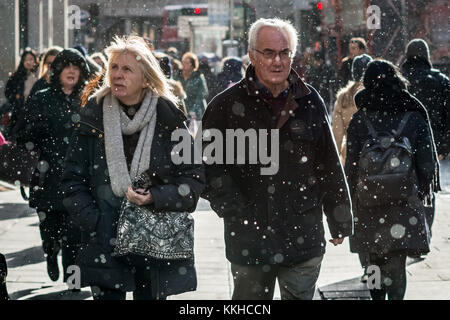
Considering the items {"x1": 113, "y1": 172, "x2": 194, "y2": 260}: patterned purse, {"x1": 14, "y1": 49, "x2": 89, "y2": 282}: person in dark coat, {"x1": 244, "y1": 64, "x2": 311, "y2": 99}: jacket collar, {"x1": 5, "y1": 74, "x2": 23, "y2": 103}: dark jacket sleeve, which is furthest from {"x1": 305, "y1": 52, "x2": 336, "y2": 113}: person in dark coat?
{"x1": 113, "y1": 172, "x2": 194, "y2": 260}: patterned purse

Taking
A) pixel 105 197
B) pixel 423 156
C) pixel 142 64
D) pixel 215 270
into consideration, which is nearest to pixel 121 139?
pixel 105 197

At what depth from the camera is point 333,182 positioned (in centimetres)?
446

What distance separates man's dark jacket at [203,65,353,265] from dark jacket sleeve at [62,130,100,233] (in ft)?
1.91

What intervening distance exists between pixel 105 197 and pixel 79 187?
13 centimetres

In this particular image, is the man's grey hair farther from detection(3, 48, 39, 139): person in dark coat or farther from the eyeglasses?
detection(3, 48, 39, 139): person in dark coat

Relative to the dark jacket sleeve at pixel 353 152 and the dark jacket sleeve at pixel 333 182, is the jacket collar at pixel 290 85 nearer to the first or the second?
the dark jacket sleeve at pixel 333 182

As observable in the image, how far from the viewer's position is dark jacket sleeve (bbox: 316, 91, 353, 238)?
4445 mm

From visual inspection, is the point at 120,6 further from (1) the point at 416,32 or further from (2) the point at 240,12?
(1) the point at 416,32

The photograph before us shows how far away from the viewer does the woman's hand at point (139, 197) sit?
4.21 m

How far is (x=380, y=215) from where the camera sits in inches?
225

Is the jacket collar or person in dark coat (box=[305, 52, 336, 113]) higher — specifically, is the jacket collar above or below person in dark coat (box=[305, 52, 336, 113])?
above


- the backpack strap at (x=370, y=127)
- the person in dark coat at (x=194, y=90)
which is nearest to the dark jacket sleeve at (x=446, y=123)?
the backpack strap at (x=370, y=127)

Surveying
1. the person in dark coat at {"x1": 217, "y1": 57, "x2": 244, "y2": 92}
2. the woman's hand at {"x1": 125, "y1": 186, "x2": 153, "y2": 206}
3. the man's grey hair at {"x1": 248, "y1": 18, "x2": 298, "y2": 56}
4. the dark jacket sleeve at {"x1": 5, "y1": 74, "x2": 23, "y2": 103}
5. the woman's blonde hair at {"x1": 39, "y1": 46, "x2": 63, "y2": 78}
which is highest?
the man's grey hair at {"x1": 248, "y1": 18, "x2": 298, "y2": 56}

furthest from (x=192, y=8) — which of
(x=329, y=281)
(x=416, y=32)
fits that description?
(x=329, y=281)
